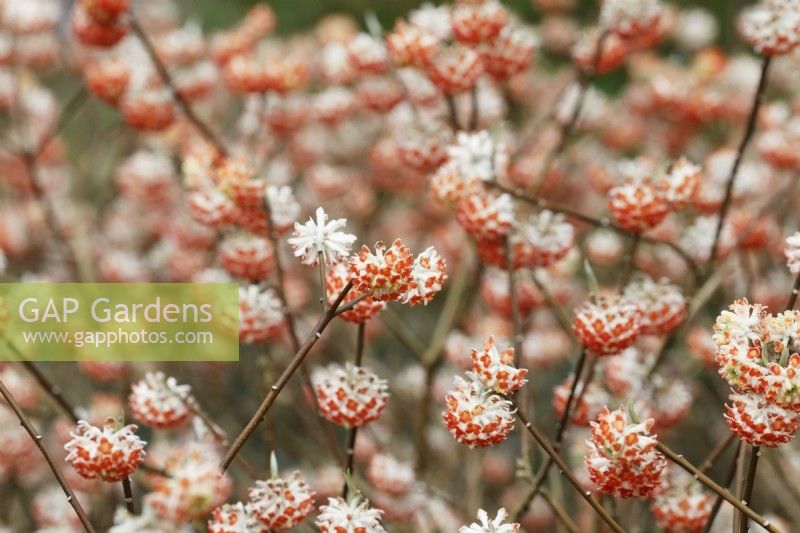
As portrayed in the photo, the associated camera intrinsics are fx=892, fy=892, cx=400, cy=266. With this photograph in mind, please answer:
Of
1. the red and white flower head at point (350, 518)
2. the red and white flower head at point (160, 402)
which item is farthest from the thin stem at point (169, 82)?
the red and white flower head at point (350, 518)

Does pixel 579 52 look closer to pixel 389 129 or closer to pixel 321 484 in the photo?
pixel 389 129

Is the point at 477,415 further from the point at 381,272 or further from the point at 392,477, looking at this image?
the point at 392,477

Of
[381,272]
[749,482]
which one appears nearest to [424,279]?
[381,272]

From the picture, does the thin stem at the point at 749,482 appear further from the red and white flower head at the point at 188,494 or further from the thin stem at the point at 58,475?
the thin stem at the point at 58,475

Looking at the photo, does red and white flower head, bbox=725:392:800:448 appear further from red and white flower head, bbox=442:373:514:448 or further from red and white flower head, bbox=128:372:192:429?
red and white flower head, bbox=128:372:192:429

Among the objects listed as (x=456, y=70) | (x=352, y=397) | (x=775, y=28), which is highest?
(x=456, y=70)

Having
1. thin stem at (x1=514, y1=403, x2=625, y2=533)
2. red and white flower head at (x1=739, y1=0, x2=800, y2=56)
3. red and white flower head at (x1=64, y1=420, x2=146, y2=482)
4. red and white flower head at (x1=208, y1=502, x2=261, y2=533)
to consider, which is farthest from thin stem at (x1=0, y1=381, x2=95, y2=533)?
red and white flower head at (x1=739, y1=0, x2=800, y2=56)
